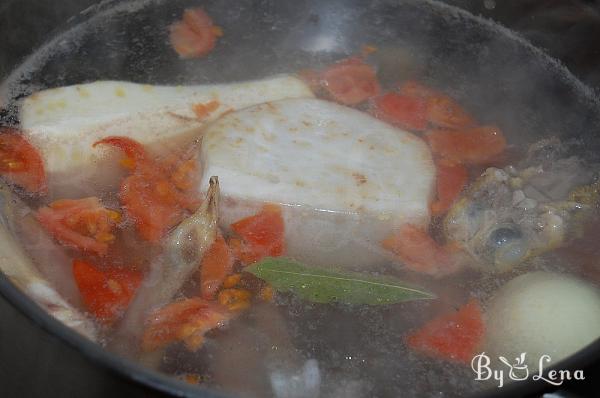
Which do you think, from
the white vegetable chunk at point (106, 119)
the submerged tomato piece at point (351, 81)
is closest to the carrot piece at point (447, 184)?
the submerged tomato piece at point (351, 81)

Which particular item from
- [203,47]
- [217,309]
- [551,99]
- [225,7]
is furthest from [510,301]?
[225,7]

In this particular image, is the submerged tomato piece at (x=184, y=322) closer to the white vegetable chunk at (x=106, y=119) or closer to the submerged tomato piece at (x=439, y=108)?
the white vegetable chunk at (x=106, y=119)

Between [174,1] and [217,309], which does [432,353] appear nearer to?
[217,309]

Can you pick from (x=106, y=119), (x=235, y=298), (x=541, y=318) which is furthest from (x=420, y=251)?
(x=106, y=119)

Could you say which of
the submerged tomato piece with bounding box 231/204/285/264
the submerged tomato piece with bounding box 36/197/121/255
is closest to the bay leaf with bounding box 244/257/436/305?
the submerged tomato piece with bounding box 231/204/285/264

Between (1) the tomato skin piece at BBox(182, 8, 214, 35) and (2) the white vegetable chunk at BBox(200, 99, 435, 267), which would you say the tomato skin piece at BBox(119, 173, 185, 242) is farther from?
(1) the tomato skin piece at BBox(182, 8, 214, 35)
